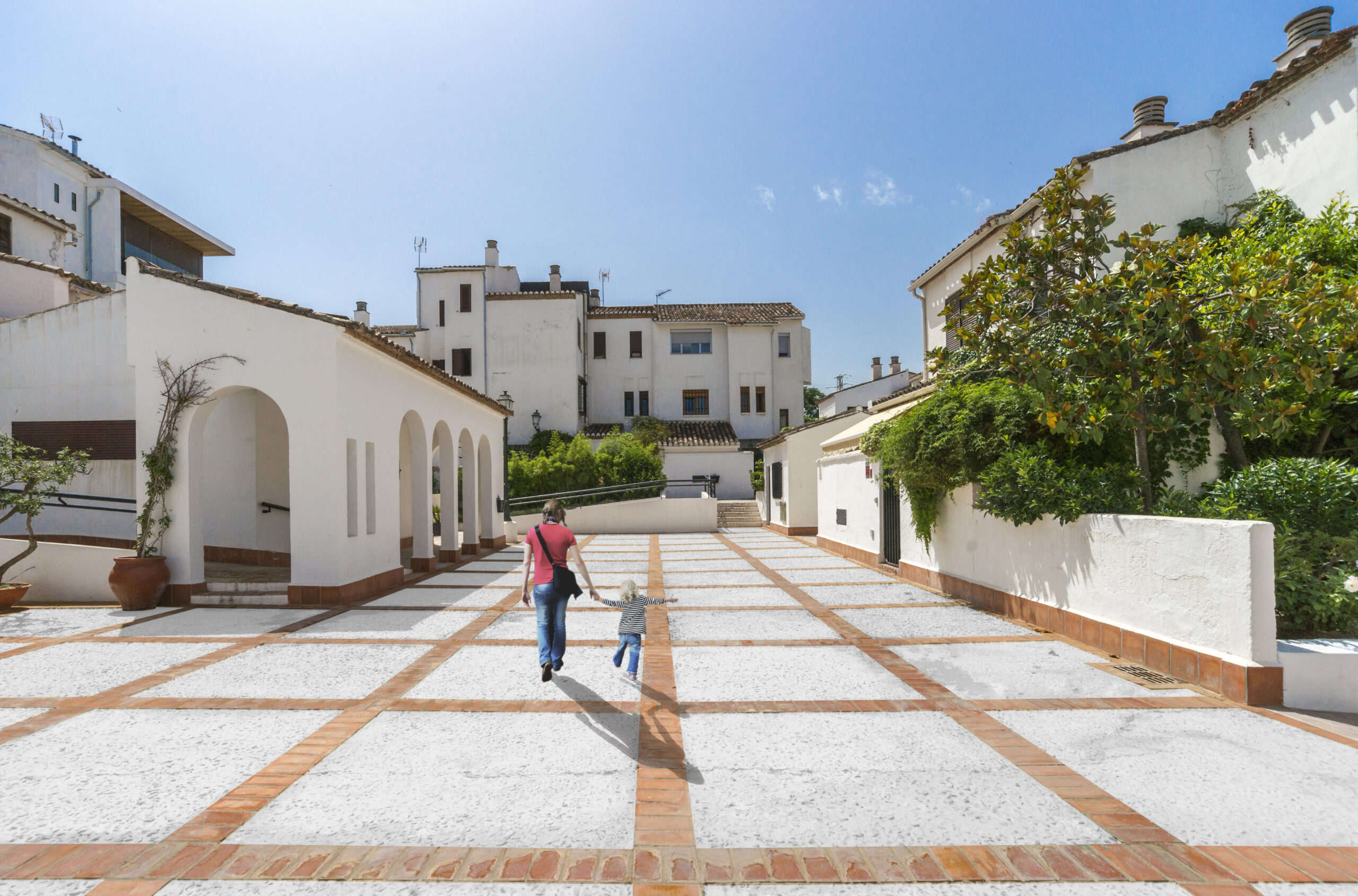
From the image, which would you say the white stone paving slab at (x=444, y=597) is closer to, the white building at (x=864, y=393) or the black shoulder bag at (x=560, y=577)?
the black shoulder bag at (x=560, y=577)

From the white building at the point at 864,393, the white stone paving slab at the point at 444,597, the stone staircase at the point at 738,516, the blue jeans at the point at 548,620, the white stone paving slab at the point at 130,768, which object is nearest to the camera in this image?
the white stone paving slab at the point at 130,768

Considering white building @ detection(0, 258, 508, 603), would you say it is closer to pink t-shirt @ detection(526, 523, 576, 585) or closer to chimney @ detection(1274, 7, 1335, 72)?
pink t-shirt @ detection(526, 523, 576, 585)

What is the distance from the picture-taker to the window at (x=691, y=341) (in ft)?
126

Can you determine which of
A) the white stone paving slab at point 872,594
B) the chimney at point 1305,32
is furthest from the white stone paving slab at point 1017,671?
the chimney at point 1305,32

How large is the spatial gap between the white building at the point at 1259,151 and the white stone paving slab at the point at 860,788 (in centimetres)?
898

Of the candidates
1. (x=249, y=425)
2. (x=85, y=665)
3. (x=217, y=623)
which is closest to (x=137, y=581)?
(x=217, y=623)

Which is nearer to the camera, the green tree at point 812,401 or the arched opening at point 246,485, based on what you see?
the arched opening at point 246,485

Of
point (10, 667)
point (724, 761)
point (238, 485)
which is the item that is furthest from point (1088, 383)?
point (238, 485)

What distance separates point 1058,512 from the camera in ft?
24.5

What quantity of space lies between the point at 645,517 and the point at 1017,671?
1875 cm

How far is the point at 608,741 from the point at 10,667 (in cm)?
645

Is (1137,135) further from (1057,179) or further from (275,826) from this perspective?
(275,826)

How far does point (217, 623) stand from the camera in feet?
28.1

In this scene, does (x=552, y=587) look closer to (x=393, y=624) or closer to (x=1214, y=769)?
(x=393, y=624)
